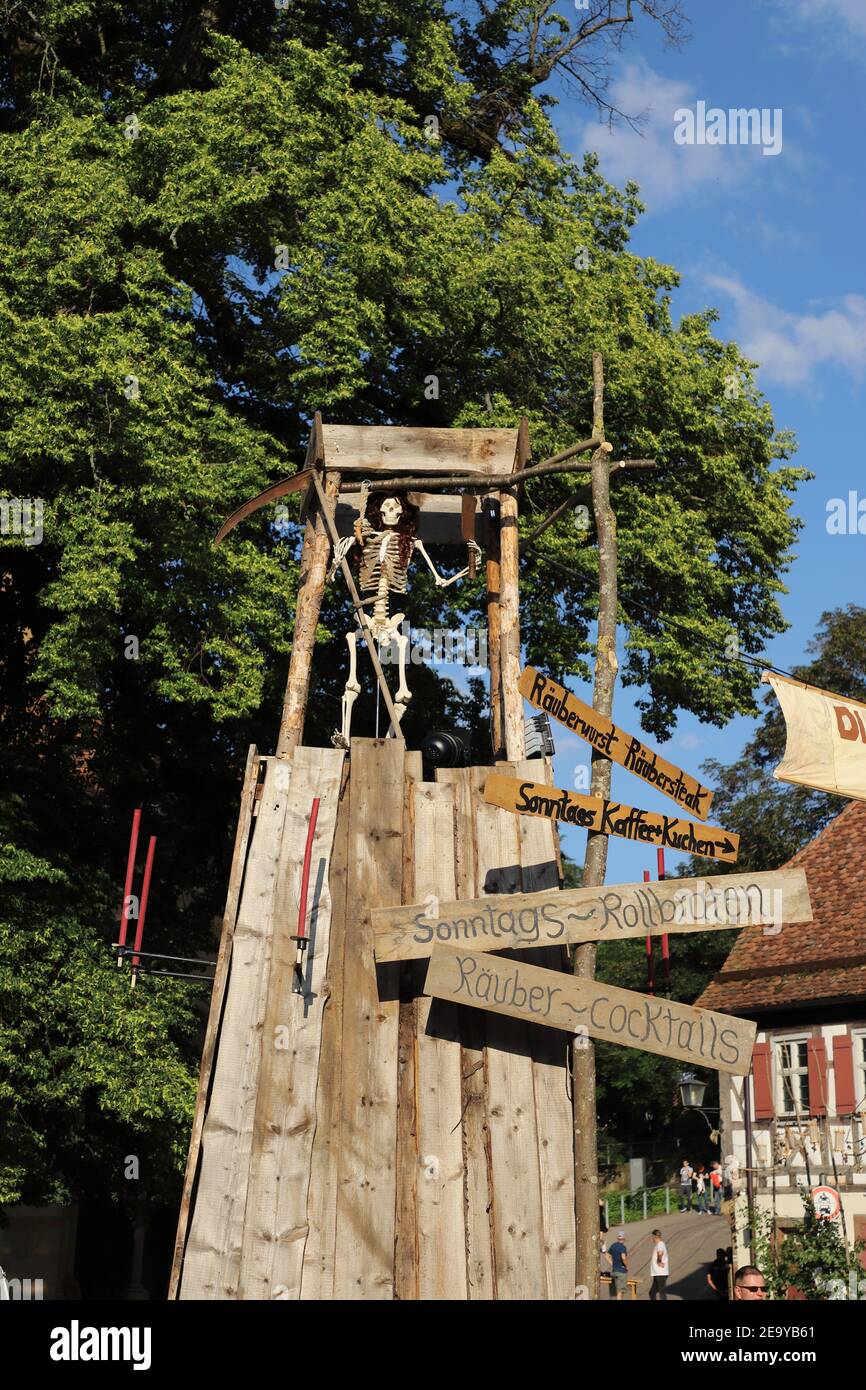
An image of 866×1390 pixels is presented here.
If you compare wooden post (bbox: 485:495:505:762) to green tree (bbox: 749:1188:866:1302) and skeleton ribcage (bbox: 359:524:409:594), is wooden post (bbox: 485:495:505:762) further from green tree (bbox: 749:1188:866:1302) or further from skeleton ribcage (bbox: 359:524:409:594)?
green tree (bbox: 749:1188:866:1302)

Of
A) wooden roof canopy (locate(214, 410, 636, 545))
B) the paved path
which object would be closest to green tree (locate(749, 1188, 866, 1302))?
the paved path

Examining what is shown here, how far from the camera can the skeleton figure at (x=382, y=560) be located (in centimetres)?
978

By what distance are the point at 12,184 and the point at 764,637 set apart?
39.2 feet

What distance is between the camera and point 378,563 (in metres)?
10.0

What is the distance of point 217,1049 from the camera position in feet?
26.0

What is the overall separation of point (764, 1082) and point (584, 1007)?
22.7 metres

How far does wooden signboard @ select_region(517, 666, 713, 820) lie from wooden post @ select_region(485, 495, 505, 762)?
872 millimetres

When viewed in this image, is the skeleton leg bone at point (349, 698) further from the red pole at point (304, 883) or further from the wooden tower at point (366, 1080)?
the red pole at point (304, 883)

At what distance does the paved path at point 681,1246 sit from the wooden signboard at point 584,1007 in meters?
22.8

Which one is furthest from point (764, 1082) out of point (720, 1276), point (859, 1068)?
point (720, 1276)

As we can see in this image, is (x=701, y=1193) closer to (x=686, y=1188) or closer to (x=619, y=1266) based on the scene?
(x=686, y=1188)

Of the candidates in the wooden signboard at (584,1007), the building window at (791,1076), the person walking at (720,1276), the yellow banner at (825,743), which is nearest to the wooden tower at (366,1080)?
the wooden signboard at (584,1007)

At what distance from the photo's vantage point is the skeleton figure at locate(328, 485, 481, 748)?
9.78 metres

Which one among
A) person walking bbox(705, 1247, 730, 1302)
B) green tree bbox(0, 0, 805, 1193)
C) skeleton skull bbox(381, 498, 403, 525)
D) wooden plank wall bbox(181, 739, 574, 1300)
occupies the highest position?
green tree bbox(0, 0, 805, 1193)
